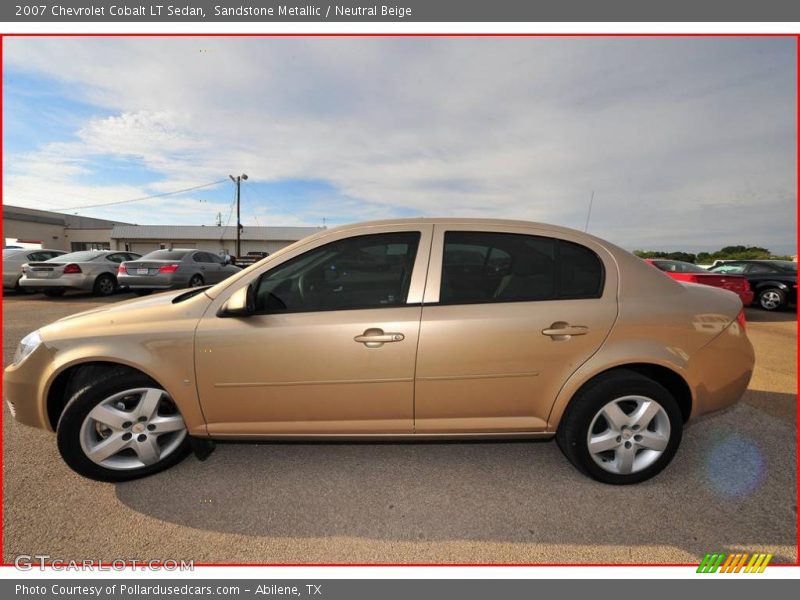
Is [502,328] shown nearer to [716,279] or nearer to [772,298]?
[716,279]

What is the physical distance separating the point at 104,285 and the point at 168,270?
241 centimetres

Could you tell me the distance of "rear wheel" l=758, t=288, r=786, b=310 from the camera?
9.45 metres

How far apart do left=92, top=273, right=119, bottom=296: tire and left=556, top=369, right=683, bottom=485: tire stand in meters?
13.3

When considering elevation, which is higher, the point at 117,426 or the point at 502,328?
the point at 502,328

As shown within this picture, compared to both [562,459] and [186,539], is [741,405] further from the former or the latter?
[186,539]

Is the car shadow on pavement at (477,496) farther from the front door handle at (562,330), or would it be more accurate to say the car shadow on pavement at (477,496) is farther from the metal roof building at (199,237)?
the metal roof building at (199,237)

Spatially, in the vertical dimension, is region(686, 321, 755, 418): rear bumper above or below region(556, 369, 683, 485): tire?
above

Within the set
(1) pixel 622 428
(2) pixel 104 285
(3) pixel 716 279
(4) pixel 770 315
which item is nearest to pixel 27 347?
(1) pixel 622 428

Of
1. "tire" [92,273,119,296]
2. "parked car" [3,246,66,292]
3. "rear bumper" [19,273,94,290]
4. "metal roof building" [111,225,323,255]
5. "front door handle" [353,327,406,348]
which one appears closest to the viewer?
"front door handle" [353,327,406,348]

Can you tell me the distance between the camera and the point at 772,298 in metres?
9.58

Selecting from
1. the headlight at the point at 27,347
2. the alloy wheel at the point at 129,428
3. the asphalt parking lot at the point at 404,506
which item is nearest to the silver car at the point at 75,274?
the asphalt parking lot at the point at 404,506

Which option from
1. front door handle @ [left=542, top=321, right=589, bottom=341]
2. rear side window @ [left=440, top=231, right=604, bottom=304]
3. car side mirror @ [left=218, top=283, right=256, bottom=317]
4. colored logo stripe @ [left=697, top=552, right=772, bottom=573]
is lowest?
colored logo stripe @ [left=697, top=552, right=772, bottom=573]

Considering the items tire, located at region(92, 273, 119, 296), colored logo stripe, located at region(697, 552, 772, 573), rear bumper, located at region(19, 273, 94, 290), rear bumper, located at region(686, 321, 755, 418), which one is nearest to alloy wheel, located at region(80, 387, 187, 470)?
colored logo stripe, located at region(697, 552, 772, 573)

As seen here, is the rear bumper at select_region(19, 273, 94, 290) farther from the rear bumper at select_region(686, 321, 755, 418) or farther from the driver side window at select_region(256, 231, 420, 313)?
the rear bumper at select_region(686, 321, 755, 418)
